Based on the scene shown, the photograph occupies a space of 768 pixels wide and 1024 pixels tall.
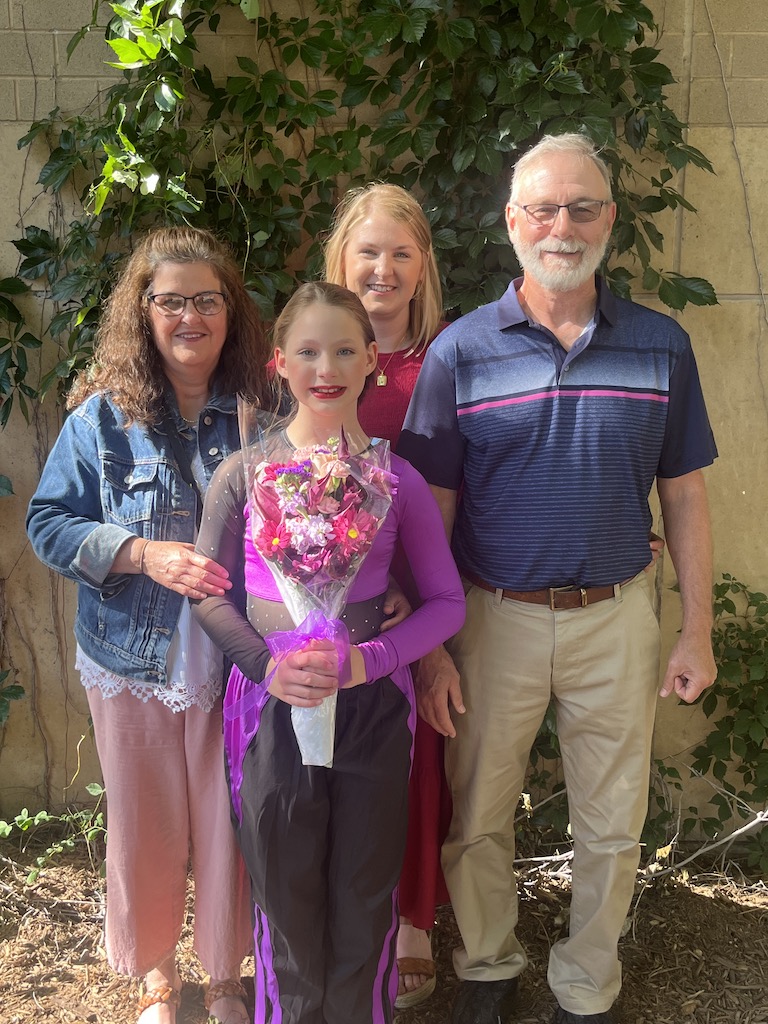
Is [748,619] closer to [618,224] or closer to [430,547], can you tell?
[618,224]

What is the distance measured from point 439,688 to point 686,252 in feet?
6.00

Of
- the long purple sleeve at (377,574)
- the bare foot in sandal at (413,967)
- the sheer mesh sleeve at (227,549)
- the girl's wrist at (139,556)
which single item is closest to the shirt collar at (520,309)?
the long purple sleeve at (377,574)

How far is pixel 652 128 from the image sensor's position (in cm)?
301

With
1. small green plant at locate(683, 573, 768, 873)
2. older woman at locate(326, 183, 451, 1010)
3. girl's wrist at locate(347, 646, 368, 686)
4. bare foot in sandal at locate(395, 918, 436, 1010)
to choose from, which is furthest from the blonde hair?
bare foot in sandal at locate(395, 918, 436, 1010)

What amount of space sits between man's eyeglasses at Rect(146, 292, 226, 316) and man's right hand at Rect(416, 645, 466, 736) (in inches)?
38.9

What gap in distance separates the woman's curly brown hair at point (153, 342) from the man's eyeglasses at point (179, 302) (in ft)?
0.16

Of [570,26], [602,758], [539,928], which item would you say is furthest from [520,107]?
[539,928]

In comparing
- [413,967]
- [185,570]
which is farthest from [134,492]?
[413,967]

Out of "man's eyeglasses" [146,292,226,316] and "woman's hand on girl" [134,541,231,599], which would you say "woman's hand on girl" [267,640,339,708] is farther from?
"man's eyeglasses" [146,292,226,316]

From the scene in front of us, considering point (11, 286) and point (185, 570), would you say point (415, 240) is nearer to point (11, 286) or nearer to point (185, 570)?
point (185, 570)

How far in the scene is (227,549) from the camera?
2.02 m

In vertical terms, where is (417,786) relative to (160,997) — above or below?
above

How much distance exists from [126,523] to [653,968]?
2.08 m

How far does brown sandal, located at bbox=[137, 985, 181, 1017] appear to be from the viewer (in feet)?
8.12
